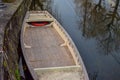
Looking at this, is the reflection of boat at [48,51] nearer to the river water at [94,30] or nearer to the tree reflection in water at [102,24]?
the river water at [94,30]

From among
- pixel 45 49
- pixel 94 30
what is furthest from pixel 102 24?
pixel 45 49

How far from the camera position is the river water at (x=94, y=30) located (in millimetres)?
13750

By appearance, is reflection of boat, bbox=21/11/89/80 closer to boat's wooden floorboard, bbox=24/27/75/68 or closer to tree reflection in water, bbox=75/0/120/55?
boat's wooden floorboard, bbox=24/27/75/68

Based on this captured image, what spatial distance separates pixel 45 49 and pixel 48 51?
0.35m

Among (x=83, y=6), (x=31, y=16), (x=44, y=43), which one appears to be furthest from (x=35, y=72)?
(x=83, y=6)

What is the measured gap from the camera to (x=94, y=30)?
19453mm

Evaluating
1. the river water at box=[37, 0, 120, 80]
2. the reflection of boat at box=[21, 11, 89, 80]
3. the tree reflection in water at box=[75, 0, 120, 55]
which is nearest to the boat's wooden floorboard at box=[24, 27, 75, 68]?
the reflection of boat at box=[21, 11, 89, 80]

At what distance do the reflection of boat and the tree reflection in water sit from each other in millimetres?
3175

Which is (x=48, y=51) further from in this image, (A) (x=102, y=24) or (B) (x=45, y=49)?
(A) (x=102, y=24)

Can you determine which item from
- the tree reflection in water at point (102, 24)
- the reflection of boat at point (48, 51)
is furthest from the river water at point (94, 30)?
the reflection of boat at point (48, 51)

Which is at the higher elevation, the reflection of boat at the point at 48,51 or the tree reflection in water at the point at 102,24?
the reflection of boat at the point at 48,51

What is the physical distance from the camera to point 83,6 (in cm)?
2528

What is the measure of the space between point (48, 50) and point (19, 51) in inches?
57.7

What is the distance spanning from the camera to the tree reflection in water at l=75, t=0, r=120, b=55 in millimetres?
17312
